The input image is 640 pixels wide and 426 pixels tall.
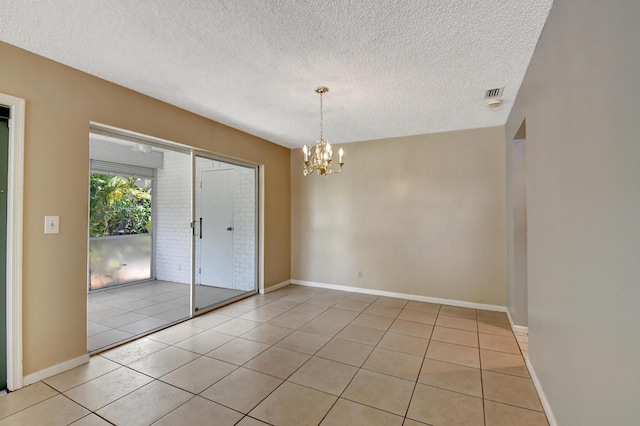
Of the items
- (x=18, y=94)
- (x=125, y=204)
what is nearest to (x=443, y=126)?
(x=18, y=94)

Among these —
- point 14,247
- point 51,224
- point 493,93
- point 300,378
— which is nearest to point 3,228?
point 14,247

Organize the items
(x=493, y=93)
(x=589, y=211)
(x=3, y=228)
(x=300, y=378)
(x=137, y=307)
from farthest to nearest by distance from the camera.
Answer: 1. (x=137, y=307)
2. (x=493, y=93)
3. (x=300, y=378)
4. (x=3, y=228)
5. (x=589, y=211)

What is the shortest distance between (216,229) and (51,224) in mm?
2951

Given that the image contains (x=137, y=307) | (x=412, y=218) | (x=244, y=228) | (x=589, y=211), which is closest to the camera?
(x=589, y=211)

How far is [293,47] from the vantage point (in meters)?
→ 2.20

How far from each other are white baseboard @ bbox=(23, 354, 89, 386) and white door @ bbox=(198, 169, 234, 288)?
2651mm

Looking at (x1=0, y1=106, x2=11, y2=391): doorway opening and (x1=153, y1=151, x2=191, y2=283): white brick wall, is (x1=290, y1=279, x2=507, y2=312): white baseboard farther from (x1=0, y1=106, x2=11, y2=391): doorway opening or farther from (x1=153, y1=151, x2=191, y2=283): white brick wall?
(x1=0, y1=106, x2=11, y2=391): doorway opening

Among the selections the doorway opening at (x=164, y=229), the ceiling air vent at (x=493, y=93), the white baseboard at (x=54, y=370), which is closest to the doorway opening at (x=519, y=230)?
the ceiling air vent at (x=493, y=93)

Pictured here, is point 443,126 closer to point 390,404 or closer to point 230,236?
point 390,404

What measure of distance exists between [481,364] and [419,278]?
1941 mm

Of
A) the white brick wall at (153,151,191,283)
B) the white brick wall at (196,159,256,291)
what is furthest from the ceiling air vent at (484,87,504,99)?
the white brick wall at (153,151,191,283)

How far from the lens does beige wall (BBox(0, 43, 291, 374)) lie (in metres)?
2.25

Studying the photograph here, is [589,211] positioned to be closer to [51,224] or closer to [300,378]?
[300,378]

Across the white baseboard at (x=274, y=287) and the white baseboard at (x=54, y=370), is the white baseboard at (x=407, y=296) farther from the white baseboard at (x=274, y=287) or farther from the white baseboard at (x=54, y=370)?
the white baseboard at (x=54, y=370)
